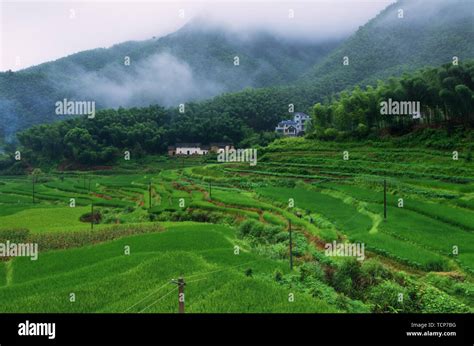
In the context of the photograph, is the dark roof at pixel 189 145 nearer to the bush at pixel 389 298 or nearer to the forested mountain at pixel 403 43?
the forested mountain at pixel 403 43

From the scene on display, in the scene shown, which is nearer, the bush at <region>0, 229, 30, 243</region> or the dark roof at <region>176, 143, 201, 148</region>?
the bush at <region>0, 229, 30, 243</region>

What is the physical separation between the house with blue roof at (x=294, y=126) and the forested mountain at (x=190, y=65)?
33283 mm

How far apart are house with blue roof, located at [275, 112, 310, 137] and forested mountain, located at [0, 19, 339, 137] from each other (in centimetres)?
3328

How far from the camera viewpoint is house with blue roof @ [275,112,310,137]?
2358 inches

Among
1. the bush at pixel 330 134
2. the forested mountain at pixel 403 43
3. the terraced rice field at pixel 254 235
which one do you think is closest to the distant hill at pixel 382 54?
the forested mountain at pixel 403 43

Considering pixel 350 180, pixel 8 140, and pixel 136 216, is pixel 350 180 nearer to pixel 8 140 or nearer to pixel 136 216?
pixel 136 216

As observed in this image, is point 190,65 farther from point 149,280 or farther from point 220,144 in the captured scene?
point 149,280

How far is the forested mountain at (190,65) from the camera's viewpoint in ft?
319

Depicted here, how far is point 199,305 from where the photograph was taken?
26.7 feet

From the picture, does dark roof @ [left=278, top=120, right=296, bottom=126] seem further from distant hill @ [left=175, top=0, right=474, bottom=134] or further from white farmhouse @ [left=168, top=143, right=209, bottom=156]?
white farmhouse @ [left=168, top=143, right=209, bottom=156]

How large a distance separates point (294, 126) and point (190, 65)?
2083 inches

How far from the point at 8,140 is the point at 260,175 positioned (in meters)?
47.9

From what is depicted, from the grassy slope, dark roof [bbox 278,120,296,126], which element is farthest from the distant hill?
the grassy slope
